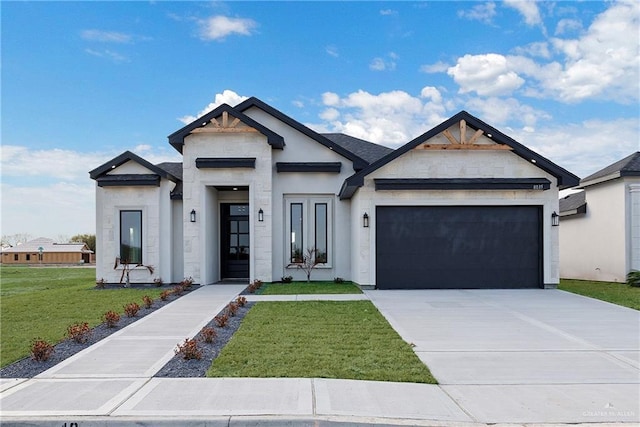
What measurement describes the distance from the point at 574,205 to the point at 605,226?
247 cm

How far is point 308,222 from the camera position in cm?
1457

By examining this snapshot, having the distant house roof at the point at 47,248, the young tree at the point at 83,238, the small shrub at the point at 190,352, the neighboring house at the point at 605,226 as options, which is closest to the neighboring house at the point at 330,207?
the neighboring house at the point at 605,226

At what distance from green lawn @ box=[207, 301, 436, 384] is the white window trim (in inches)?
230

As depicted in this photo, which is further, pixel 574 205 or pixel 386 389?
pixel 574 205

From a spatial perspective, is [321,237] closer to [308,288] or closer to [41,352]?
[308,288]

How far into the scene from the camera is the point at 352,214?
14.2m

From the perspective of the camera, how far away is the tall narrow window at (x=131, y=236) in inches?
573

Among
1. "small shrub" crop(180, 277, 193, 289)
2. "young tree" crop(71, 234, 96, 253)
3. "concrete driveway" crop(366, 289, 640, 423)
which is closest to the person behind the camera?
"concrete driveway" crop(366, 289, 640, 423)

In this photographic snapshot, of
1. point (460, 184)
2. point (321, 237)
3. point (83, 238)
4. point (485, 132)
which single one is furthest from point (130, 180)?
point (83, 238)

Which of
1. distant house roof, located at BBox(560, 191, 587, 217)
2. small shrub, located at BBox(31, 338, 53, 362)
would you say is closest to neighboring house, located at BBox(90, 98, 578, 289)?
distant house roof, located at BBox(560, 191, 587, 217)

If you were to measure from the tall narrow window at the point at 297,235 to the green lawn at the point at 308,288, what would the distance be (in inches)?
41.7

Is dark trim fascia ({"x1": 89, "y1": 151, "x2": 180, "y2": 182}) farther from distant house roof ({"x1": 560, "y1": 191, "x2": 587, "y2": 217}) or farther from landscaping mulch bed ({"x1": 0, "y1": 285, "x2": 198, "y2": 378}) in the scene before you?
distant house roof ({"x1": 560, "y1": 191, "x2": 587, "y2": 217})

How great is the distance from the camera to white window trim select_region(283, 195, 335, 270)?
1456cm

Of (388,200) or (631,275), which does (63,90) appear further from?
(631,275)
